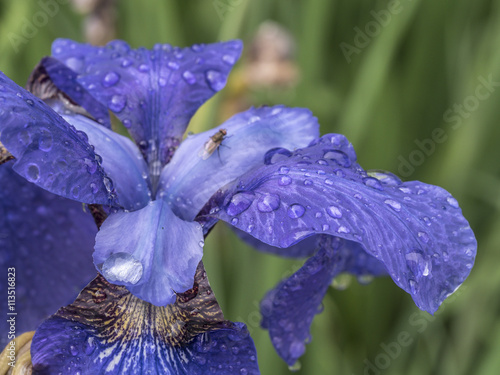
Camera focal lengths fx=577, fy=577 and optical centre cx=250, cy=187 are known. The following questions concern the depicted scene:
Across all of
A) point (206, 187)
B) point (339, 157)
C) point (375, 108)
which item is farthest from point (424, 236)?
point (375, 108)

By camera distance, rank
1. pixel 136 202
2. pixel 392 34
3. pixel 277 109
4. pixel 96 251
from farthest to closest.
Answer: pixel 392 34
pixel 277 109
pixel 136 202
pixel 96 251

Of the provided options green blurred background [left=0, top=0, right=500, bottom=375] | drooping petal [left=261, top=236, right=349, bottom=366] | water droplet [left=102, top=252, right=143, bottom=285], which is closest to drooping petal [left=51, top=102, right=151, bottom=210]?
water droplet [left=102, top=252, right=143, bottom=285]

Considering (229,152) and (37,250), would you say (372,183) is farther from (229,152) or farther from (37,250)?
(37,250)

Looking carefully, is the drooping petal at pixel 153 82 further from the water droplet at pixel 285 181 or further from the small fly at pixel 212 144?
the water droplet at pixel 285 181

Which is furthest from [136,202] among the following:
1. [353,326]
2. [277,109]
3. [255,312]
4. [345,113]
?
[353,326]

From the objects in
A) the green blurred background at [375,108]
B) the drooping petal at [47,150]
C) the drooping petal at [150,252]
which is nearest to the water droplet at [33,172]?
the drooping petal at [47,150]

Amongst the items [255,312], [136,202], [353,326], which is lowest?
[353,326]

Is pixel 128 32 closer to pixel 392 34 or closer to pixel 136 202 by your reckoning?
pixel 392 34
